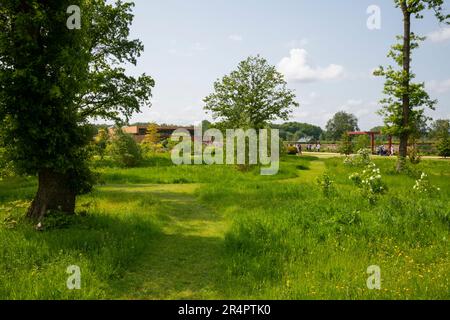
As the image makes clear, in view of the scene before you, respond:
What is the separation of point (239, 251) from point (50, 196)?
564 cm

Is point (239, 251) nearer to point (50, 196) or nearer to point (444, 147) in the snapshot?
point (50, 196)

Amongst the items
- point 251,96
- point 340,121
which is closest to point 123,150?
point 251,96

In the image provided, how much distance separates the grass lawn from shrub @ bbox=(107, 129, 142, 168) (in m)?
20.1

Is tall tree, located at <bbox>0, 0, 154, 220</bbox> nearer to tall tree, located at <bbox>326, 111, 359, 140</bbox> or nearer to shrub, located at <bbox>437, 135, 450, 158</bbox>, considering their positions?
shrub, located at <bbox>437, 135, 450, 158</bbox>

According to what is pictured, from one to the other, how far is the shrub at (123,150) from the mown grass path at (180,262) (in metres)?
20.6

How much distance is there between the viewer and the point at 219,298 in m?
6.26

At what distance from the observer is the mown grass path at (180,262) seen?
6.59m

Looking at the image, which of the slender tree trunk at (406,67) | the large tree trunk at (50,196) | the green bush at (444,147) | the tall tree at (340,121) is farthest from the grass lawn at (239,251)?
the tall tree at (340,121)

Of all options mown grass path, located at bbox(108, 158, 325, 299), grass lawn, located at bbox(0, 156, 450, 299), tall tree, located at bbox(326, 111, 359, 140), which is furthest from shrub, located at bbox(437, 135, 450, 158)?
tall tree, located at bbox(326, 111, 359, 140)

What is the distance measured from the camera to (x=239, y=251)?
335 inches

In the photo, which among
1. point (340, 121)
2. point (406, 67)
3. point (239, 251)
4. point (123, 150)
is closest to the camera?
point (239, 251)

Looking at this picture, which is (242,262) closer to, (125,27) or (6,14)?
(6,14)

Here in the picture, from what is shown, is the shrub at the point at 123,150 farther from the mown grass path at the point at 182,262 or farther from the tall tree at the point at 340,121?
the tall tree at the point at 340,121

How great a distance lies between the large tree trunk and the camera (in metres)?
10.2
